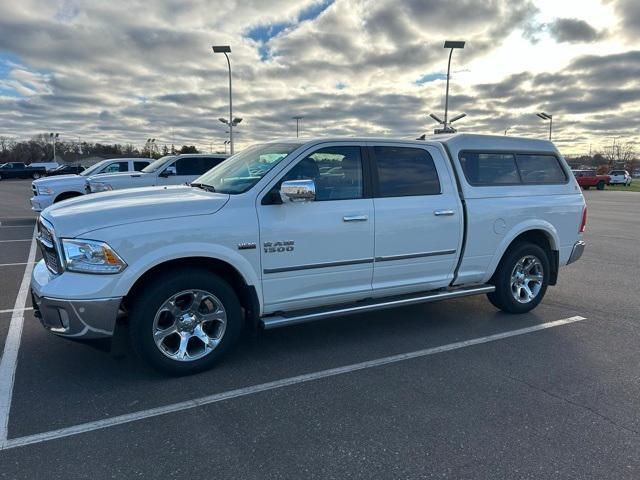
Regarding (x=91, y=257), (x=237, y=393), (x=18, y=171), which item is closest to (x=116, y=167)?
(x=91, y=257)

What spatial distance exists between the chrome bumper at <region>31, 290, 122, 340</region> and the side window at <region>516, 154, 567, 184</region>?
456 cm

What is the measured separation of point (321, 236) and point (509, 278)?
2.50 meters

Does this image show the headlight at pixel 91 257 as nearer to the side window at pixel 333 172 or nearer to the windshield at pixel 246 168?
the windshield at pixel 246 168

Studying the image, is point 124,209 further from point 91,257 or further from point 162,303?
point 162,303

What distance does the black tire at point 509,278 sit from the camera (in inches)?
218

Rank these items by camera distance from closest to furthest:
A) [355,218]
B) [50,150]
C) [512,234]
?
[355,218] → [512,234] → [50,150]

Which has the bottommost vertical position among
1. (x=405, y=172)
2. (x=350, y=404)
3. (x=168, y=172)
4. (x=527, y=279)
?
(x=350, y=404)

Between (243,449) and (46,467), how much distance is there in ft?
3.56

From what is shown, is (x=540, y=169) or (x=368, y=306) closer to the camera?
(x=368, y=306)

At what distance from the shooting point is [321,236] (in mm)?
4270

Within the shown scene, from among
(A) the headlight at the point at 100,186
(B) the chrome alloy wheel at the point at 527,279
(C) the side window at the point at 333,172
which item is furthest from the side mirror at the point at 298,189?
(A) the headlight at the point at 100,186

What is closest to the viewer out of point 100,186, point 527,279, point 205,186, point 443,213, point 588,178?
point 205,186

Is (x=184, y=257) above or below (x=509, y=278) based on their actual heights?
above

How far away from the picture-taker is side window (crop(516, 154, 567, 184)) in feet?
18.9
